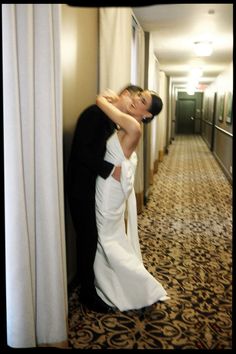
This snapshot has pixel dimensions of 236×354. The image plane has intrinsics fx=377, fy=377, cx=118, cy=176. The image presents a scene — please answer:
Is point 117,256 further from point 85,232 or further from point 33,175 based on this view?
point 33,175

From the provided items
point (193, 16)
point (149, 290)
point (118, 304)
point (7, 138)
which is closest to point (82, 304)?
point (118, 304)

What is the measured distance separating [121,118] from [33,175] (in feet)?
2.76

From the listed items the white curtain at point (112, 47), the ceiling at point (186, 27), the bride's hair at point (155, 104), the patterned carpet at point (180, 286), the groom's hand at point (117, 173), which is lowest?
the patterned carpet at point (180, 286)

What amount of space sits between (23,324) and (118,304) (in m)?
0.92

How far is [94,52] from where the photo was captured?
3.42 m

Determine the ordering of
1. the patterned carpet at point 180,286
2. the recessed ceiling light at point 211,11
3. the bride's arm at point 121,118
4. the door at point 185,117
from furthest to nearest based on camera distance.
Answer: the door at point 185,117 → the recessed ceiling light at point 211,11 → the bride's arm at point 121,118 → the patterned carpet at point 180,286

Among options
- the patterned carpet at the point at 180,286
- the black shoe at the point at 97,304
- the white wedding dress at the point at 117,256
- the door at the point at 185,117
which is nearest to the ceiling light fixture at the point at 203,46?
the patterned carpet at the point at 180,286

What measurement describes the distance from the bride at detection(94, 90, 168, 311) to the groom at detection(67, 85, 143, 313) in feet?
0.17

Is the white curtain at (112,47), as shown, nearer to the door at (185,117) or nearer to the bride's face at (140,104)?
the bride's face at (140,104)

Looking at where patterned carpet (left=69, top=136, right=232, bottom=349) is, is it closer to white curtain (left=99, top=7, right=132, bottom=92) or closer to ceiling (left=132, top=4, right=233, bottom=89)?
white curtain (left=99, top=7, right=132, bottom=92)

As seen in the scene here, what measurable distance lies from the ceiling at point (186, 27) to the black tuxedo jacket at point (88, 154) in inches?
87.2

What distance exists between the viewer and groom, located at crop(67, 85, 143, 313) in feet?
8.63

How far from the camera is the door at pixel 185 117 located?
25.0 m

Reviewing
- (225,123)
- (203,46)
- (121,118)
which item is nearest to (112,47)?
(121,118)
